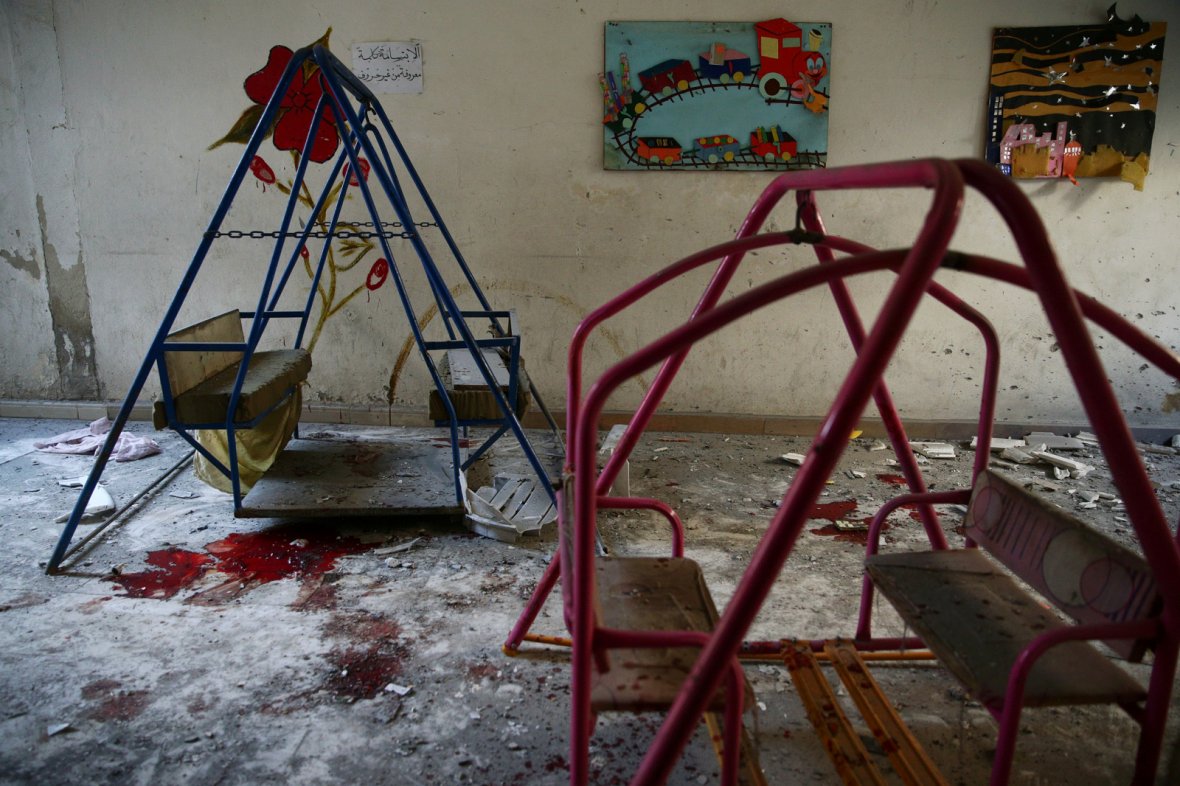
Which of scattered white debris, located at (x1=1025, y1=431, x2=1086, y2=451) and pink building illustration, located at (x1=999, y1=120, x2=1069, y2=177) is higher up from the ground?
pink building illustration, located at (x1=999, y1=120, x2=1069, y2=177)

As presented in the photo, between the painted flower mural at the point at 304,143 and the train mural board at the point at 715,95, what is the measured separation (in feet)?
5.04

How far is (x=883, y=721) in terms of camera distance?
209cm

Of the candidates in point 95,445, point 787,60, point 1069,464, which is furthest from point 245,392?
point 1069,464

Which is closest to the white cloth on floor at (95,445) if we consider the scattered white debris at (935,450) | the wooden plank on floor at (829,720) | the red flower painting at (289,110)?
the red flower painting at (289,110)

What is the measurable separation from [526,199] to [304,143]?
130 cm

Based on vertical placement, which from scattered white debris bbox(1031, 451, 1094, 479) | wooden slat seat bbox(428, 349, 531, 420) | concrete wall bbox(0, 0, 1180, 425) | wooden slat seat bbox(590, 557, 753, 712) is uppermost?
concrete wall bbox(0, 0, 1180, 425)

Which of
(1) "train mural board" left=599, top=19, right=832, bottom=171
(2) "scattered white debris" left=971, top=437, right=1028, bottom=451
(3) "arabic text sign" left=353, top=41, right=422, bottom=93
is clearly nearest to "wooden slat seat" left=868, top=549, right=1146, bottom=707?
(2) "scattered white debris" left=971, top=437, right=1028, bottom=451

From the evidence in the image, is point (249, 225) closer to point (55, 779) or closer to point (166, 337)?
point (166, 337)

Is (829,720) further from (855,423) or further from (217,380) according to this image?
(217,380)

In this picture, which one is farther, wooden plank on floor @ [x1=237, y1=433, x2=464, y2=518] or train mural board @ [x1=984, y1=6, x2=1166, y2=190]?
train mural board @ [x1=984, y1=6, x2=1166, y2=190]

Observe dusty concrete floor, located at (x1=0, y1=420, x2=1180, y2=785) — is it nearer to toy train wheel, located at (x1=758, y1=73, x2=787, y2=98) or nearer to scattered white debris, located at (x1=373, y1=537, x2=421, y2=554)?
scattered white debris, located at (x1=373, y1=537, x2=421, y2=554)

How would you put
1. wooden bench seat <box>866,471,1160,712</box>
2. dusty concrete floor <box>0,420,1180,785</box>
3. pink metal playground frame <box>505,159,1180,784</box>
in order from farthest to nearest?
dusty concrete floor <box>0,420,1180,785</box> → wooden bench seat <box>866,471,1160,712</box> → pink metal playground frame <box>505,159,1180,784</box>

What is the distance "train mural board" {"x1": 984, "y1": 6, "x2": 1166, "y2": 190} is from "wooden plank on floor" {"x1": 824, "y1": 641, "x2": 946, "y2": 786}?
3.35 metres

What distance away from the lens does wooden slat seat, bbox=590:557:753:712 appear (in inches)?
60.6
